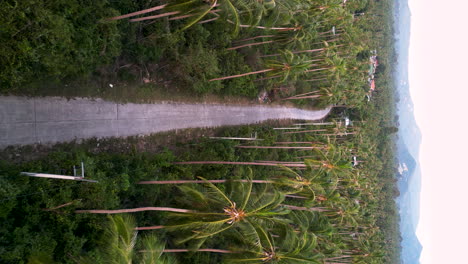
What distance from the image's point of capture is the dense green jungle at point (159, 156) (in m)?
13.7

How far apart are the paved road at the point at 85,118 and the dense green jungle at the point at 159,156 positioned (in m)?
0.50

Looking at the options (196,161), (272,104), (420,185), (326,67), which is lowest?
(420,185)

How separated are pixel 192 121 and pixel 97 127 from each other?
818cm

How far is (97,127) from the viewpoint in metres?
18.4

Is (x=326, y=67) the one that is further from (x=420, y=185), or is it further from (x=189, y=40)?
(x=420, y=185)

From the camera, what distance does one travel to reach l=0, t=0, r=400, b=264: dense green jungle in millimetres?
13727

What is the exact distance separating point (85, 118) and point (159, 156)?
17.0ft

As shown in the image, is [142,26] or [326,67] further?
[326,67]

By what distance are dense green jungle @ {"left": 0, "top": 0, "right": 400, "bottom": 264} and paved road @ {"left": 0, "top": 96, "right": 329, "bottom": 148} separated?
0.50 meters

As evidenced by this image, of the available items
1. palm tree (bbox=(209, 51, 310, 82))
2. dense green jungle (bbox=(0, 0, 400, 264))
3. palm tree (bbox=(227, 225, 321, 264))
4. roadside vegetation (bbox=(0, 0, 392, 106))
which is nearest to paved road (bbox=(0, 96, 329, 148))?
dense green jungle (bbox=(0, 0, 400, 264))

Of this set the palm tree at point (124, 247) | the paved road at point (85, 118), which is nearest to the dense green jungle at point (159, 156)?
the palm tree at point (124, 247)

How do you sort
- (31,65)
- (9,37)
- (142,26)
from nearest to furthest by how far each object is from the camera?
(9,37) → (31,65) → (142,26)

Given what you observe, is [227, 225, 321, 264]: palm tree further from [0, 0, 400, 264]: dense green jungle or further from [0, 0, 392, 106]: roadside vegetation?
[0, 0, 392, 106]: roadside vegetation

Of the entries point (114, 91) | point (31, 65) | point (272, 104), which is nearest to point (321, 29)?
point (272, 104)
